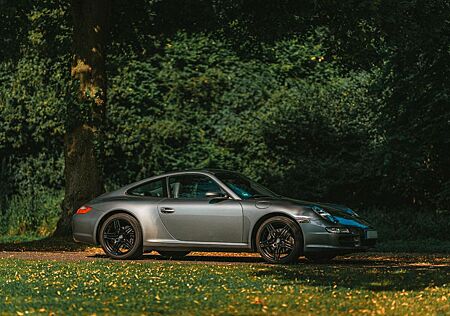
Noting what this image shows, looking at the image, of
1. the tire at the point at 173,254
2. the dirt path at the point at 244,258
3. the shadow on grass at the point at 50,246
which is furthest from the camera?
the shadow on grass at the point at 50,246

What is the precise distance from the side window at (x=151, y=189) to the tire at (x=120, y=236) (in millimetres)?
593

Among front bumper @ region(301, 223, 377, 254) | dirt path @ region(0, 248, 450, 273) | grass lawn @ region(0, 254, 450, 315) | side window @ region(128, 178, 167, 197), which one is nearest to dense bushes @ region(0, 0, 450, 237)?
dirt path @ region(0, 248, 450, 273)

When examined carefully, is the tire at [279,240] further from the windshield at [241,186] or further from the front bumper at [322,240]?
the windshield at [241,186]

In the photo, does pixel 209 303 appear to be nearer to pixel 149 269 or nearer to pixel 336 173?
pixel 149 269

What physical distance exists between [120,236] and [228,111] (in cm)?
865

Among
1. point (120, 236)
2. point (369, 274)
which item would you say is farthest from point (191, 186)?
point (369, 274)

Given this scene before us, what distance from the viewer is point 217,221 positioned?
1517 cm

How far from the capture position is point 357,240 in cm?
1492

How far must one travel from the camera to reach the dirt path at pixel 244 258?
49.9ft

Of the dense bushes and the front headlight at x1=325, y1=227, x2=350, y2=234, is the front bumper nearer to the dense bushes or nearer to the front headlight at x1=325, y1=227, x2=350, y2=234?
the front headlight at x1=325, y1=227, x2=350, y2=234

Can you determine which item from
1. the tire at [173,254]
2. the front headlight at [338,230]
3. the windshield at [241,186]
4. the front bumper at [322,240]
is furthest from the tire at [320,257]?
the tire at [173,254]

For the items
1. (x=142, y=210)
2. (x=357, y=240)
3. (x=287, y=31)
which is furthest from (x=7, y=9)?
(x=357, y=240)

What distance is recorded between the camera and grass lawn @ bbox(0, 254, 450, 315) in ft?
30.8

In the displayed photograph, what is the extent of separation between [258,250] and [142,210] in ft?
6.50
